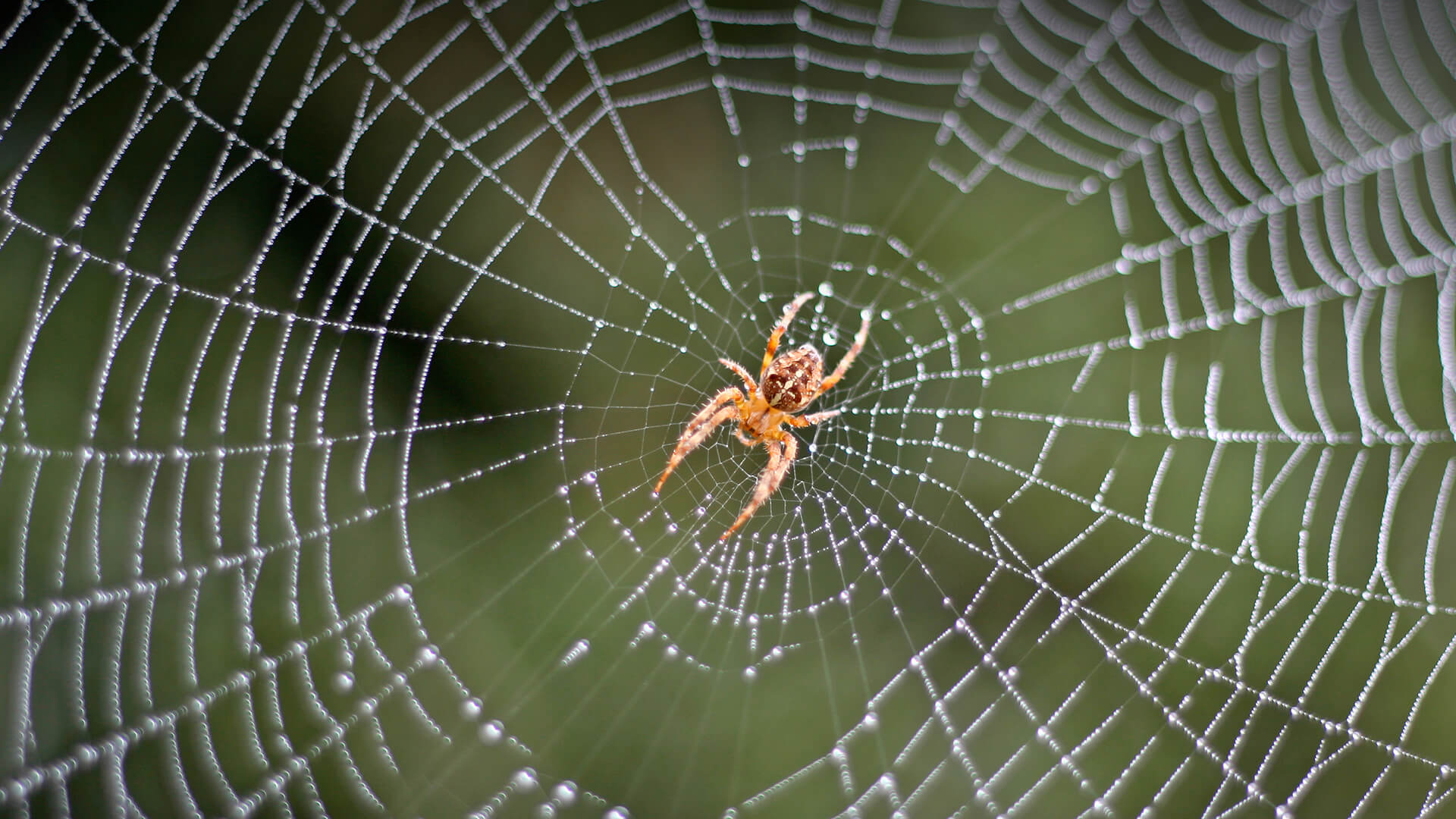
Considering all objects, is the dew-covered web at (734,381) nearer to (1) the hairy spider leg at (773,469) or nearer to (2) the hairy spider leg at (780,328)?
Result: (1) the hairy spider leg at (773,469)

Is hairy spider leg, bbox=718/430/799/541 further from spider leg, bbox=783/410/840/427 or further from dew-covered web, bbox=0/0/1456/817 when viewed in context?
dew-covered web, bbox=0/0/1456/817

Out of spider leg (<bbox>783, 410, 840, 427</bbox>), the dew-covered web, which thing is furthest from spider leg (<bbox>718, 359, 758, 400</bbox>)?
Answer: the dew-covered web

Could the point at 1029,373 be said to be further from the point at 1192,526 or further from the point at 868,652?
the point at 868,652

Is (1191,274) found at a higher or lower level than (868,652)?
higher

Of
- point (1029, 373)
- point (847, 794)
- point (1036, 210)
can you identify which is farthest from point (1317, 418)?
point (847, 794)

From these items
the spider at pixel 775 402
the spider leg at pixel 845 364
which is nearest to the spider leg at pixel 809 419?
the spider at pixel 775 402
